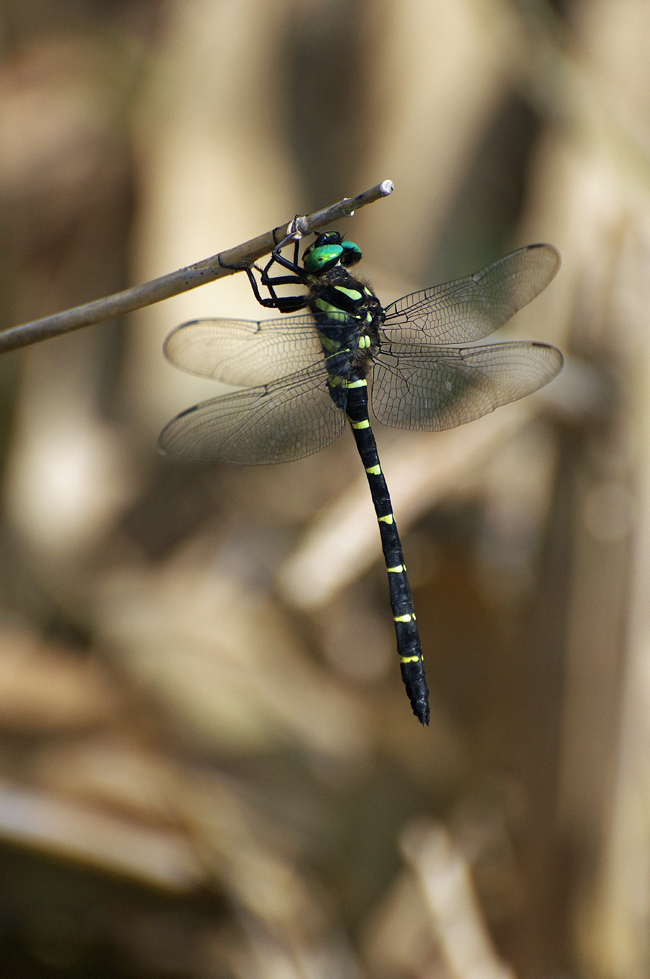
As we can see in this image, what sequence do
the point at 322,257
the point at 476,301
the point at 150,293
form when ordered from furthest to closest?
the point at 476,301 → the point at 322,257 → the point at 150,293

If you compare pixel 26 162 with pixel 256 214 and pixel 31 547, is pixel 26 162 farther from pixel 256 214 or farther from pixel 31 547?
pixel 31 547

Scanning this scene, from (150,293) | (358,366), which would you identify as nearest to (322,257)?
(358,366)

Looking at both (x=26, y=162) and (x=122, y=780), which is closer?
(x=122, y=780)

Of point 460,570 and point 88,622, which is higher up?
point 88,622

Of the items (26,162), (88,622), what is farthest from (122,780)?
(26,162)

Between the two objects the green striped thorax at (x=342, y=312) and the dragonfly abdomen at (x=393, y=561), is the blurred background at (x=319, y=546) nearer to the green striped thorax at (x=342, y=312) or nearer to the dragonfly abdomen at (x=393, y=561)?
the dragonfly abdomen at (x=393, y=561)

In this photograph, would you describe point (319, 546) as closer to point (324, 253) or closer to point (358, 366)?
point (358, 366)
